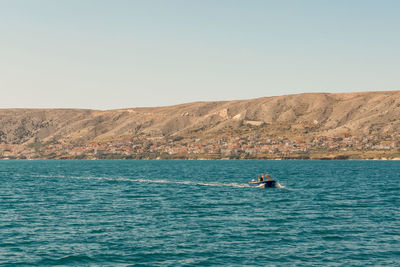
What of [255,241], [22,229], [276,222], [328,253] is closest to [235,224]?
[276,222]

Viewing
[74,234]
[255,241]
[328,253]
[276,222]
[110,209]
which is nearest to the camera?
[328,253]

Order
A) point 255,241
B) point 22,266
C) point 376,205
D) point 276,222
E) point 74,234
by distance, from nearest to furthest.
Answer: point 22,266 → point 255,241 → point 74,234 → point 276,222 → point 376,205

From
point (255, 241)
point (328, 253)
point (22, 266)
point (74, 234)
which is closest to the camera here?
point (22, 266)

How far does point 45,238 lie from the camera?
4359cm

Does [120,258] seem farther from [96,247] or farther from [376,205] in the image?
[376,205]

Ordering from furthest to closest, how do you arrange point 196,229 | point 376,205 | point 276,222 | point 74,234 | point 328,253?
1. point 376,205
2. point 276,222
3. point 196,229
4. point 74,234
5. point 328,253

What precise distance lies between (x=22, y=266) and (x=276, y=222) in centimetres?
2854

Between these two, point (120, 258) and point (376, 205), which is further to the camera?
point (376, 205)

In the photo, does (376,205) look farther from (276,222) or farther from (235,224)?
(235,224)

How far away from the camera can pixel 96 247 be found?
39.7 metres

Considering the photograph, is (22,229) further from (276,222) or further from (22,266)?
→ (276,222)

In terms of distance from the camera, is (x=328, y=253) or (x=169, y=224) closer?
(x=328, y=253)

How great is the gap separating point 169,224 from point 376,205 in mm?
33822

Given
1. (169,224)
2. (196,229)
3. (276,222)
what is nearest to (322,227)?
(276,222)
